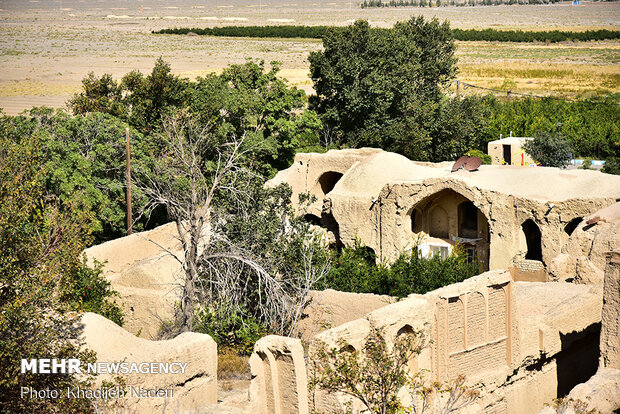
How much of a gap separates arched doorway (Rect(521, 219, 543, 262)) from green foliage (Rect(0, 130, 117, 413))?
16.2m

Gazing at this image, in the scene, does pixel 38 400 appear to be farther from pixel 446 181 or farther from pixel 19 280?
pixel 446 181

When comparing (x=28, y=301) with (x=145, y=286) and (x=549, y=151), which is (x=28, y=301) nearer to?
(x=145, y=286)

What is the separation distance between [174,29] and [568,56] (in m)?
51.1

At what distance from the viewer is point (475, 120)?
45438 millimetres

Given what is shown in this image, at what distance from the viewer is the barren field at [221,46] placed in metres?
79.0

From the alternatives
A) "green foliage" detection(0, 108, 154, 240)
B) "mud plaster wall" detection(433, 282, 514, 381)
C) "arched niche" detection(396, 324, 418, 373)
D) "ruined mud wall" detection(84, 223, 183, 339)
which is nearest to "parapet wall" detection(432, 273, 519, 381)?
"mud plaster wall" detection(433, 282, 514, 381)

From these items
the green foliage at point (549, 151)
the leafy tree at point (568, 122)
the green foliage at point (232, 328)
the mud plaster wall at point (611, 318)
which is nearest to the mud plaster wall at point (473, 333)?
the mud plaster wall at point (611, 318)

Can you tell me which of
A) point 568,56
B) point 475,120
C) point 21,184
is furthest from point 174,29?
point 21,184

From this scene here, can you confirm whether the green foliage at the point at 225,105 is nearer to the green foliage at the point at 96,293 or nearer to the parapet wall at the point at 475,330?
the green foliage at the point at 96,293

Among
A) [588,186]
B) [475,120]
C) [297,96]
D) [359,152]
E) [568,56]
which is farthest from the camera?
[568,56]

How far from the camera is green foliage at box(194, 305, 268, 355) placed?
2145cm

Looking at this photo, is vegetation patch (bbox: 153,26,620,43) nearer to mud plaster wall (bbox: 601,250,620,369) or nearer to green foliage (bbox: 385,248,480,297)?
green foliage (bbox: 385,248,480,297)

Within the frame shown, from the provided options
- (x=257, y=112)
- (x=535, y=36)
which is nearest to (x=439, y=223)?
(x=257, y=112)

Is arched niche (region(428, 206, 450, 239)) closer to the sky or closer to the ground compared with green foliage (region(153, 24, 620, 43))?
closer to the ground
